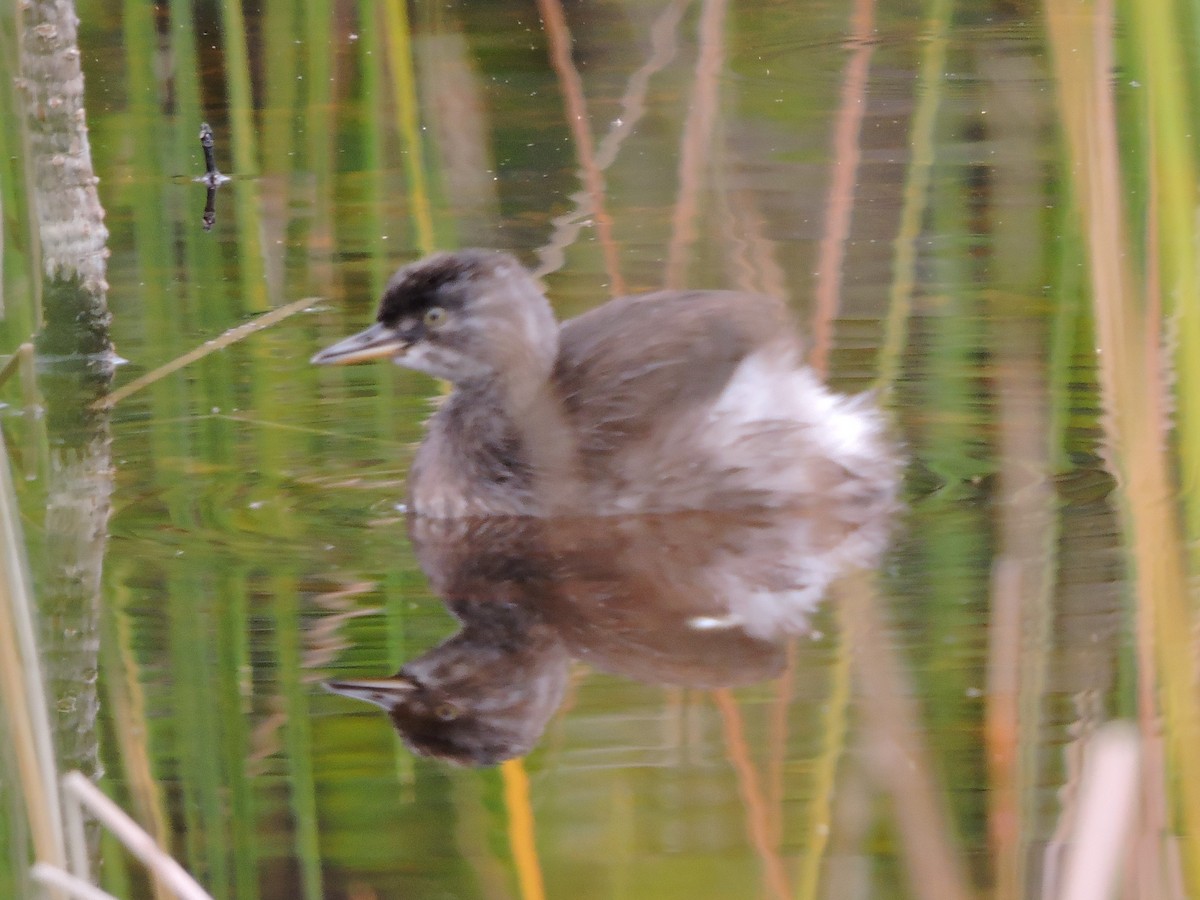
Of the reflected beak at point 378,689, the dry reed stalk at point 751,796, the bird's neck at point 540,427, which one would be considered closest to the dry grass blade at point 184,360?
the bird's neck at point 540,427

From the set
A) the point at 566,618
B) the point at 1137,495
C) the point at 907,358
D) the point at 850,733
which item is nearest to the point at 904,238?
the point at 907,358

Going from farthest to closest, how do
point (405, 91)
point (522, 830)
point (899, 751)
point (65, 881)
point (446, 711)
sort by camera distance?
point (405, 91) → point (446, 711) → point (522, 830) → point (899, 751) → point (65, 881)

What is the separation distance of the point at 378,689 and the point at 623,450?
36.6 inches

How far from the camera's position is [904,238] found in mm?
4414

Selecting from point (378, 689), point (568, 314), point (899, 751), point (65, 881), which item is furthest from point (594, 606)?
point (65, 881)

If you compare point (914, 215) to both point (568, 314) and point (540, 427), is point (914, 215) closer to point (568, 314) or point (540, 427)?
point (568, 314)

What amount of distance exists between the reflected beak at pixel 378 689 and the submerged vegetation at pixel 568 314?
0.04 meters

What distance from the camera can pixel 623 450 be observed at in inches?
137

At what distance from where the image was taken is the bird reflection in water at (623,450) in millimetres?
3209

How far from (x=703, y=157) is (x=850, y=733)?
3043mm

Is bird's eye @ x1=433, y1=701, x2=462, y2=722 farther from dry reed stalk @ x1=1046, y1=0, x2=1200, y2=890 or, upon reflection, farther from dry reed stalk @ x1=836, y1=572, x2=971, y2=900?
dry reed stalk @ x1=1046, y1=0, x2=1200, y2=890

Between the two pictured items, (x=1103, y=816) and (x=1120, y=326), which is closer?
(x=1103, y=816)

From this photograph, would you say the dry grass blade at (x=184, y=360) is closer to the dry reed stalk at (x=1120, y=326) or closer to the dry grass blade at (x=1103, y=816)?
the dry reed stalk at (x=1120, y=326)

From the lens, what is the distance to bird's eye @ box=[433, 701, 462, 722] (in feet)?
8.47
